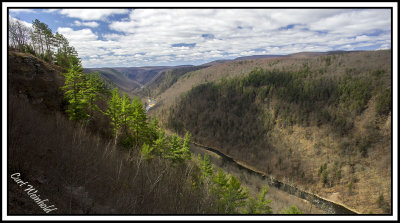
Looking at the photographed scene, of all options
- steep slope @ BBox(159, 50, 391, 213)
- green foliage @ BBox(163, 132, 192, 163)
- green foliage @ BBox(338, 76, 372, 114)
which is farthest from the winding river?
green foliage @ BBox(338, 76, 372, 114)

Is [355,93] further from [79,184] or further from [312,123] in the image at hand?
[79,184]

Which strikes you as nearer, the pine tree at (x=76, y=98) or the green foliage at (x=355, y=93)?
the pine tree at (x=76, y=98)

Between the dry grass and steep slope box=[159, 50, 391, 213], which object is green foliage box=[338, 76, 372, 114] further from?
the dry grass

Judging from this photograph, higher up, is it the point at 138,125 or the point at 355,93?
the point at 138,125

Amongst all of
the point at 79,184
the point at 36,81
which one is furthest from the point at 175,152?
the point at 36,81

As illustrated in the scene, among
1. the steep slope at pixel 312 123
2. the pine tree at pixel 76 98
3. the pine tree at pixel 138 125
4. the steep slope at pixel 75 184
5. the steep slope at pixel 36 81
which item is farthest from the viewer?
the steep slope at pixel 312 123

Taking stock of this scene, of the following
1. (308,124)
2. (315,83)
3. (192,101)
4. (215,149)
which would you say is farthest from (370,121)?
(192,101)

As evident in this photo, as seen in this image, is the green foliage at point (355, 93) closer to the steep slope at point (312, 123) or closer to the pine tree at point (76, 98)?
the steep slope at point (312, 123)

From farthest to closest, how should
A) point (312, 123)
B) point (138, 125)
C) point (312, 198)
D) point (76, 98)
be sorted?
point (312, 123), point (312, 198), point (138, 125), point (76, 98)

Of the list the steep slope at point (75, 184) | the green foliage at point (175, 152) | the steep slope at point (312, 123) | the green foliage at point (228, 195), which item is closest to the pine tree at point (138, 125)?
the green foliage at point (175, 152)
